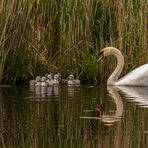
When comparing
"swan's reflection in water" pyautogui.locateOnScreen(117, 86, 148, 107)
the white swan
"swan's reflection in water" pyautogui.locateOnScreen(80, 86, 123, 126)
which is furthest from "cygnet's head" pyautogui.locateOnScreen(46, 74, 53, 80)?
"swan's reflection in water" pyautogui.locateOnScreen(80, 86, 123, 126)

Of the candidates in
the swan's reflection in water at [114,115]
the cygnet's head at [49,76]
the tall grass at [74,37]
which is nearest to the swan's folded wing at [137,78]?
the tall grass at [74,37]

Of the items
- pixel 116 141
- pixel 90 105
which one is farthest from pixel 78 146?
pixel 90 105

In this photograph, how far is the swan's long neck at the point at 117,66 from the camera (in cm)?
1480

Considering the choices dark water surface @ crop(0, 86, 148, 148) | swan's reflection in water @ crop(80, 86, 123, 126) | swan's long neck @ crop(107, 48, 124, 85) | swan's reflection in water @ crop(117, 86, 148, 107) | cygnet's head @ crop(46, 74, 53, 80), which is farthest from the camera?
swan's long neck @ crop(107, 48, 124, 85)

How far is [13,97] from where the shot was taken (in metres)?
12.5

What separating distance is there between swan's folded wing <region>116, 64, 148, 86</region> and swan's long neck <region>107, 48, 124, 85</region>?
6.7 inches

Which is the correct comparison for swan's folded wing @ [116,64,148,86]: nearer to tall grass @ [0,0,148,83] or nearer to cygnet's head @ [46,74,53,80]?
tall grass @ [0,0,148,83]

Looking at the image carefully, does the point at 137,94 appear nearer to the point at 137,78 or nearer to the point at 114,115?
the point at 137,78

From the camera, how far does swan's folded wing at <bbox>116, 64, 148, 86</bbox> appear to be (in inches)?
576

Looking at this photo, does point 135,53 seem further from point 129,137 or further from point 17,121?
point 129,137

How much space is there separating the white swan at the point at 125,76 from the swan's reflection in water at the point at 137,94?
19 centimetres

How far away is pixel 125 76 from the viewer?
1486 cm

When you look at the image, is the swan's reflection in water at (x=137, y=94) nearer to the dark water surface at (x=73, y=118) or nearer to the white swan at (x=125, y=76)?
the dark water surface at (x=73, y=118)

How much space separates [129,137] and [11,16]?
6463 mm
